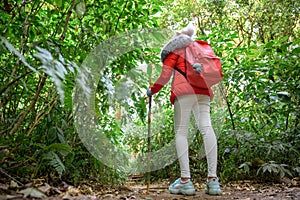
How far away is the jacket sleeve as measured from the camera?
8.28 feet

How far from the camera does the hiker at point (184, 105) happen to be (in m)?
2.50

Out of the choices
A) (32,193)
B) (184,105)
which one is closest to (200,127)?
(184,105)

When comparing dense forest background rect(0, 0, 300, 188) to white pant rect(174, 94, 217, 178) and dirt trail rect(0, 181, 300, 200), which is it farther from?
white pant rect(174, 94, 217, 178)

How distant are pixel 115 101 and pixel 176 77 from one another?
526 mm

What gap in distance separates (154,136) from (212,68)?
155 cm

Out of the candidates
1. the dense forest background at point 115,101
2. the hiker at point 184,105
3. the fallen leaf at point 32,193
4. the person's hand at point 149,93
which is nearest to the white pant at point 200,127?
the hiker at point 184,105

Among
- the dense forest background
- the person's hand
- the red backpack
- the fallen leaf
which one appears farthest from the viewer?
the person's hand

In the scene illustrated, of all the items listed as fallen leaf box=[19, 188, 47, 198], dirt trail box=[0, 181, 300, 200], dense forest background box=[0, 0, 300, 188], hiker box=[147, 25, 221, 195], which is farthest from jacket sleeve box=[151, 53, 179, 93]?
fallen leaf box=[19, 188, 47, 198]

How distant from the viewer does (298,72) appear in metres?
2.99

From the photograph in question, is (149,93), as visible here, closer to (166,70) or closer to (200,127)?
(166,70)

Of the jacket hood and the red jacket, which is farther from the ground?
the jacket hood

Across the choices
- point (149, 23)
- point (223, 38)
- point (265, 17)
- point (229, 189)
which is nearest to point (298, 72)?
point (223, 38)

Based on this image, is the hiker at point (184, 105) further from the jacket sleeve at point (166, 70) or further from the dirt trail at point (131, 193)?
the dirt trail at point (131, 193)

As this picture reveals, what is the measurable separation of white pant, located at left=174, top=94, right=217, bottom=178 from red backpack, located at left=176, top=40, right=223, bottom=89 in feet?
0.42
